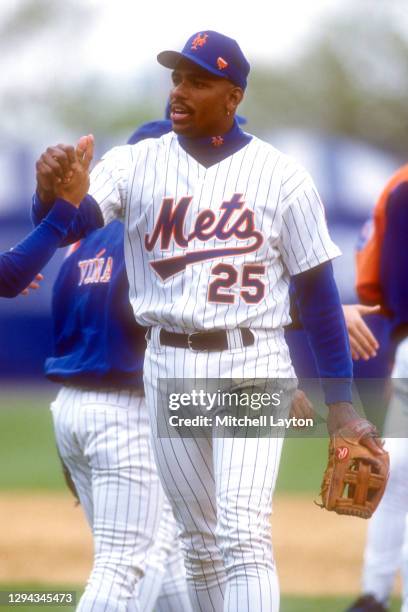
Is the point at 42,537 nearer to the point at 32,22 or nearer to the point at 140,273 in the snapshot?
the point at 140,273

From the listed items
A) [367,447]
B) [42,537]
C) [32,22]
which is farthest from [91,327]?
[32,22]

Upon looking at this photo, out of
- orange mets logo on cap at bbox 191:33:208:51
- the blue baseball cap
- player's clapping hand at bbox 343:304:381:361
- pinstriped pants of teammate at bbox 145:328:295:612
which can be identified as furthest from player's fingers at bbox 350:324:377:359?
orange mets logo on cap at bbox 191:33:208:51

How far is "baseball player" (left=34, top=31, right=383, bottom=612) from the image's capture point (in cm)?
338

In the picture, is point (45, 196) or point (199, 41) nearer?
point (45, 196)

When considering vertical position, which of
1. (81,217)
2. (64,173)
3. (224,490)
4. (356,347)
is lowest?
(224,490)

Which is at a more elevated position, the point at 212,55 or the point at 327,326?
the point at 212,55

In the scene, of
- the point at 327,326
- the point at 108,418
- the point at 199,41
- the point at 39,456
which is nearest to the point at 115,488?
the point at 108,418

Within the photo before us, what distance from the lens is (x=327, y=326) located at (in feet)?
11.4

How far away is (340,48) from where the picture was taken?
3050cm

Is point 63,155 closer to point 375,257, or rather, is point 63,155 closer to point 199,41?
point 199,41

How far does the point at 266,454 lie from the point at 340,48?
28.0 metres

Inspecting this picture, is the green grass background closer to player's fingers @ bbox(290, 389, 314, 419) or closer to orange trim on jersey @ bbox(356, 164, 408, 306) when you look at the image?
orange trim on jersey @ bbox(356, 164, 408, 306)

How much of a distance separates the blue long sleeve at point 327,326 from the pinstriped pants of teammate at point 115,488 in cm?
66

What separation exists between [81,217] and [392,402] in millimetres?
1741
